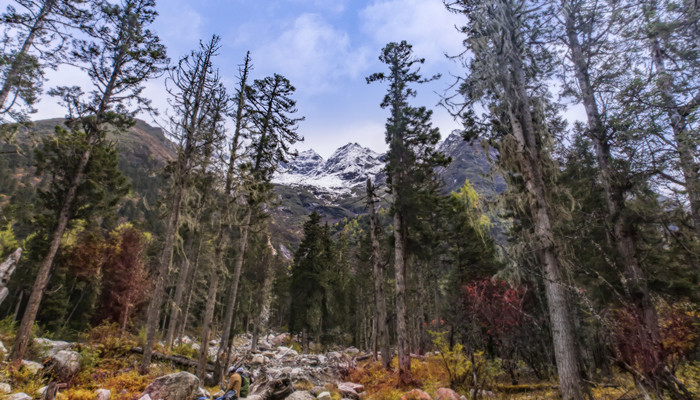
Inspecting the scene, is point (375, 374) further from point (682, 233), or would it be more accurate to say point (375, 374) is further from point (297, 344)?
point (297, 344)

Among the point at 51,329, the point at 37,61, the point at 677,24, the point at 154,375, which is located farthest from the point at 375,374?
the point at 51,329

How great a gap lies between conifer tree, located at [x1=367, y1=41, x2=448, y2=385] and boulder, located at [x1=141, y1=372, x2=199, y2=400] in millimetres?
7421

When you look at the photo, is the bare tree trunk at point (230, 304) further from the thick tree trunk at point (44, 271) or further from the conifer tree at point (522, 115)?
the conifer tree at point (522, 115)

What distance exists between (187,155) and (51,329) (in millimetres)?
23220

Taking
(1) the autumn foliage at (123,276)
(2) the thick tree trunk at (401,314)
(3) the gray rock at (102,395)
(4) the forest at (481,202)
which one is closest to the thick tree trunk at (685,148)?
(4) the forest at (481,202)

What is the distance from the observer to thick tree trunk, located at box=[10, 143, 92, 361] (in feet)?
31.0

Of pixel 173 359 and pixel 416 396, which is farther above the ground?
pixel 416 396

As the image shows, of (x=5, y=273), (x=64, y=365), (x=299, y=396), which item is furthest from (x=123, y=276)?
(x=299, y=396)

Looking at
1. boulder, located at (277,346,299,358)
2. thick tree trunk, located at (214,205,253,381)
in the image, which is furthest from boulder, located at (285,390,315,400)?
boulder, located at (277,346,299,358)

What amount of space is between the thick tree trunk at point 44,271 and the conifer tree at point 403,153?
12.3 m

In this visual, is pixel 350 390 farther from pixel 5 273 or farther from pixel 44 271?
pixel 5 273

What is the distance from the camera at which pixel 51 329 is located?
2330cm

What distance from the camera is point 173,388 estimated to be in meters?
7.92

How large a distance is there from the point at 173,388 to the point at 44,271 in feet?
24.6
